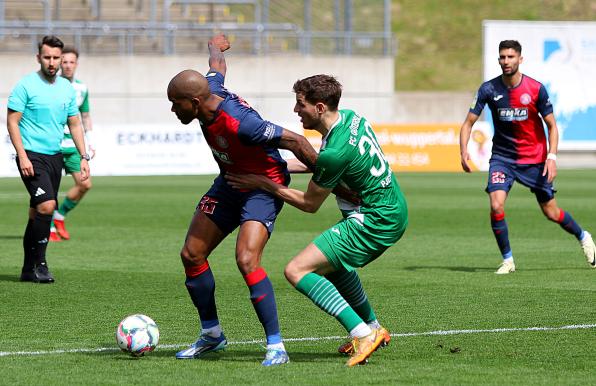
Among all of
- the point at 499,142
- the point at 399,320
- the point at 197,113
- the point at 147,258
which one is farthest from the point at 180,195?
the point at 197,113

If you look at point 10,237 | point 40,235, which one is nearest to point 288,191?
point 40,235

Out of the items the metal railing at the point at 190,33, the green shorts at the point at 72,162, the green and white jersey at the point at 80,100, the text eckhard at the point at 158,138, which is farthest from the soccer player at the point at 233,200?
A: the metal railing at the point at 190,33

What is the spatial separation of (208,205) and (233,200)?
163 mm

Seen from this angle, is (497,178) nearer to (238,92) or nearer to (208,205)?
(208,205)

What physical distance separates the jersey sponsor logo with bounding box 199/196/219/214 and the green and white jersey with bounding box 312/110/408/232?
76 centimetres

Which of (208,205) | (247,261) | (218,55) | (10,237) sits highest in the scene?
(218,55)

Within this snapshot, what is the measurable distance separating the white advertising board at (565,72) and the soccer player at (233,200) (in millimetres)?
30916

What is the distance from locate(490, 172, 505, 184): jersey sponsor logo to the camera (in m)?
11.9

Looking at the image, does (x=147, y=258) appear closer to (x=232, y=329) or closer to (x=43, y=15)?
(x=232, y=329)

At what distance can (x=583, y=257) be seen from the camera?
13055 mm

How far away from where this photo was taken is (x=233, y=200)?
7234mm

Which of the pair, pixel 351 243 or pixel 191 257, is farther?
pixel 191 257

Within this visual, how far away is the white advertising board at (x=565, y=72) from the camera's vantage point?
37406 mm

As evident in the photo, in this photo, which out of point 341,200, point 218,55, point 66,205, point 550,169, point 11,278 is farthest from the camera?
point 66,205
